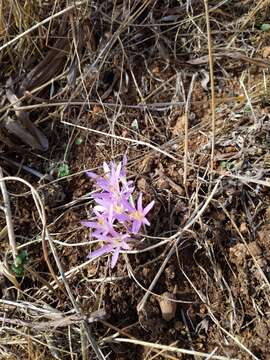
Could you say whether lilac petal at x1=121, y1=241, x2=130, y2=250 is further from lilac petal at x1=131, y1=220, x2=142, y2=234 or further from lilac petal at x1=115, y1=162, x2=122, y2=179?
lilac petal at x1=115, y1=162, x2=122, y2=179

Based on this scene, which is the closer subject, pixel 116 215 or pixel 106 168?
pixel 116 215

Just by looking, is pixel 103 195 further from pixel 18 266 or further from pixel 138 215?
pixel 18 266

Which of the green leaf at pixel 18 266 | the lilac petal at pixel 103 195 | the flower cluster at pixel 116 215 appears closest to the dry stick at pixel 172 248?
the flower cluster at pixel 116 215

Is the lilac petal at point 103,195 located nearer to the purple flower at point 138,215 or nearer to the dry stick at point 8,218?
the purple flower at point 138,215

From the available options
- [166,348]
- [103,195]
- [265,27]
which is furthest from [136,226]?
[265,27]

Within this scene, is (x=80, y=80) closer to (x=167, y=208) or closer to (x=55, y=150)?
(x=55, y=150)

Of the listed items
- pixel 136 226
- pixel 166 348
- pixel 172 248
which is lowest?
pixel 166 348
